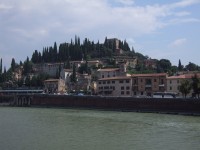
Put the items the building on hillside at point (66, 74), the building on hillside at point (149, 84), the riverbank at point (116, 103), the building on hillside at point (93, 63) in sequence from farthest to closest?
the building on hillside at point (93, 63)
the building on hillside at point (66, 74)
the building on hillside at point (149, 84)
the riverbank at point (116, 103)

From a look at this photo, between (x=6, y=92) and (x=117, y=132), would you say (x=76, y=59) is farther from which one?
(x=117, y=132)

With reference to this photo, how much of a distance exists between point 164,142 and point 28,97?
64.0m

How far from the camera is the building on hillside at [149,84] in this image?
8188 cm

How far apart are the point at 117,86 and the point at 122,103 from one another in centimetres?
2019

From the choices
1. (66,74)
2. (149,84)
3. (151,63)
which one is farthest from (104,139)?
(151,63)

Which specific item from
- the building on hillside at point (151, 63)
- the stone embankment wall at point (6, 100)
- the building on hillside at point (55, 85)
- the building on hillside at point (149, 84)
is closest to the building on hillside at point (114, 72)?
the building on hillside at point (55, 85)

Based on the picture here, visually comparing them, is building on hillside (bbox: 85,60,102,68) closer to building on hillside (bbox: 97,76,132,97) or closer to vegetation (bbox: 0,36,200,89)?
vegetation (bbox: 0,36,200,89)

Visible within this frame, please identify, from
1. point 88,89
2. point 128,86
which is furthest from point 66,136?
point 88,89

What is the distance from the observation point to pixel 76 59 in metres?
134

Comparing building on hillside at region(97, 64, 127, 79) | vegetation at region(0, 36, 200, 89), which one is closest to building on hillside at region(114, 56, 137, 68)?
vegetation at region(0, 36, 200, 89)

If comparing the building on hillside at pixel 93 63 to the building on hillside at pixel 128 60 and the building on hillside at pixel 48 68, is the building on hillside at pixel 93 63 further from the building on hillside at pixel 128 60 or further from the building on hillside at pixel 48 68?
the building on hillside at pixel 48 68

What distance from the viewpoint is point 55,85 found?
10919cm

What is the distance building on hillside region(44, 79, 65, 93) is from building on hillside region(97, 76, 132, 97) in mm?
21708

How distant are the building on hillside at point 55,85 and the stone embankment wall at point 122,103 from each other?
2339cm
